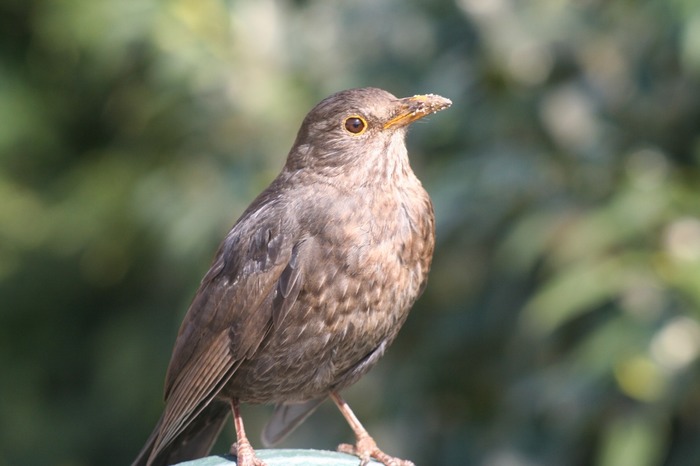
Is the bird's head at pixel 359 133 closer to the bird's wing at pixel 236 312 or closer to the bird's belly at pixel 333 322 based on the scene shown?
the bird's wing at pixel 236 312

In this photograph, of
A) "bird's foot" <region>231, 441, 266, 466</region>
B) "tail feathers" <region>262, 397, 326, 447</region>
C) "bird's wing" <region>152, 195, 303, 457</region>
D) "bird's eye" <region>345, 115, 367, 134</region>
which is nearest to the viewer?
"bird's foot" <region>231, 441, 266, 466</region>

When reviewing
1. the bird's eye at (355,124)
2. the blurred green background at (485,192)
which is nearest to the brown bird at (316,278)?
the bird's eye at (355,124)

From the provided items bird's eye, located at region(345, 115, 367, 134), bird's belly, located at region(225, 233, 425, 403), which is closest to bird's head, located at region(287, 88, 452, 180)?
bird's eye, located at region(345, 115, 367, 134)

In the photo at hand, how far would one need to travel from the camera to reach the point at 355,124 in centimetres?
366

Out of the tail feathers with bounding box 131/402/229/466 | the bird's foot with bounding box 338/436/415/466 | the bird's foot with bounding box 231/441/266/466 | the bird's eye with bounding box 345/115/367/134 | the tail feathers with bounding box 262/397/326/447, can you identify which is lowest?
the bird's foot with bounding box 338/436/415/466

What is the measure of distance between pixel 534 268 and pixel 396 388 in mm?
783

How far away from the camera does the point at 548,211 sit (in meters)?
4.41

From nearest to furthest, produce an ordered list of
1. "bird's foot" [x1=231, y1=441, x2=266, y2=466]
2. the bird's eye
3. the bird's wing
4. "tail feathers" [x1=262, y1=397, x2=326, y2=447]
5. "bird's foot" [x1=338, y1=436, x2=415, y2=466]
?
"bird's foot" [x1=231, y1=441, x2=266, y2=466]
the bird's wing
"bird's foot" [x1=338, y1=436, x2=415, y2=466]
the bird's eye
"tail feathers" [x1=262, y1=397, x2=326, y2=447]

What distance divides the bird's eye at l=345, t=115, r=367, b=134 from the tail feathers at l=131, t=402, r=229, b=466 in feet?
3.29

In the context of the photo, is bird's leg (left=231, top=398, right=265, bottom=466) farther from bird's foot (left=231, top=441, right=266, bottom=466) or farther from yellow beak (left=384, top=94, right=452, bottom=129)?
yellow beak (left=384, top=94, right=452, bottom=129)

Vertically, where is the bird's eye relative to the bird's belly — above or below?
above

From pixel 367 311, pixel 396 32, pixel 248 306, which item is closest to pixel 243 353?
pixel 248 306

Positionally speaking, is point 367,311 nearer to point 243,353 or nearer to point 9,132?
Result: point 243,353

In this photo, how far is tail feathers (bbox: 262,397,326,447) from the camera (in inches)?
154
